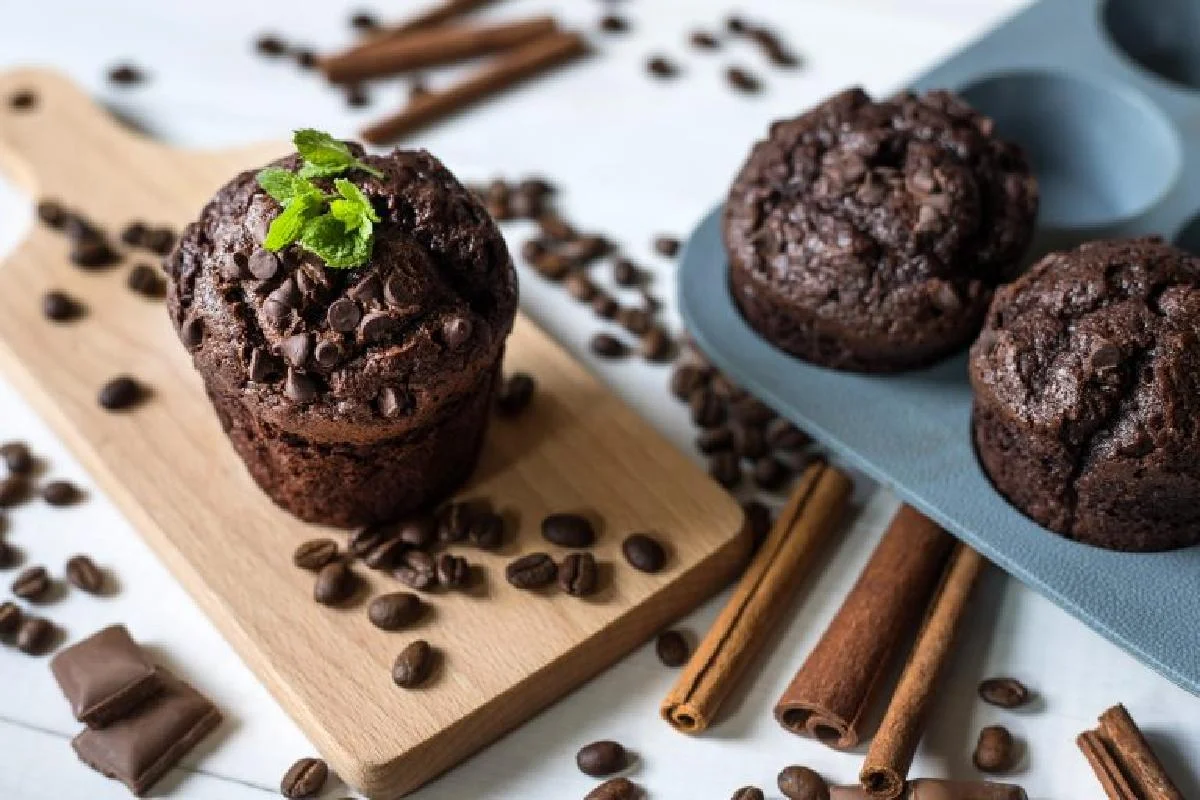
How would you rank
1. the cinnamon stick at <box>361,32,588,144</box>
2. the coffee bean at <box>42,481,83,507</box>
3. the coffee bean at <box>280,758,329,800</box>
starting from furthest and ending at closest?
the cinnamon stick at <box>361,32,588,144</box> < the coffee bean at <box>42,481,83,507</box> < the coffee bean at <box>280,758,329,800</box>

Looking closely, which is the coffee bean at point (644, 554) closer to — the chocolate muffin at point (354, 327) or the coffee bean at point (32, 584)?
the chocolate muffin at point (354, 327)

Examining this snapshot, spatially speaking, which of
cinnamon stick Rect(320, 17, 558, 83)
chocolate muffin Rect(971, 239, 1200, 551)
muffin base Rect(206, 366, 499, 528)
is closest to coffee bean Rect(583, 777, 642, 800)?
muffin base Rect(206, 366, 499, 528)

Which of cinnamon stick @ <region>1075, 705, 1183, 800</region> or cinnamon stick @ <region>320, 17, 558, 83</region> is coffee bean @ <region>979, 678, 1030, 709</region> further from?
cinnamon stick @ <region>320, 17, 558, 83</region>

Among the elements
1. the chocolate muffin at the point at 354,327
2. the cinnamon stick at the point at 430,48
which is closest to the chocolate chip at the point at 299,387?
the chocolate muffin at the point at 354,327

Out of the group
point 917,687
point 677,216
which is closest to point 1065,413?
point 917,687

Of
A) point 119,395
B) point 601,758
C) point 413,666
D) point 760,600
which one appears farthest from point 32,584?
point 760,600

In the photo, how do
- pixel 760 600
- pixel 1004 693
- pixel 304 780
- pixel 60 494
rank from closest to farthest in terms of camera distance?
1. pixel 304 780
2. pixel 1004 693
3. pixel 760 600
4. pixel 60 494

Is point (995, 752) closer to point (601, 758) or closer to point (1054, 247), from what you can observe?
point (601, 758)
